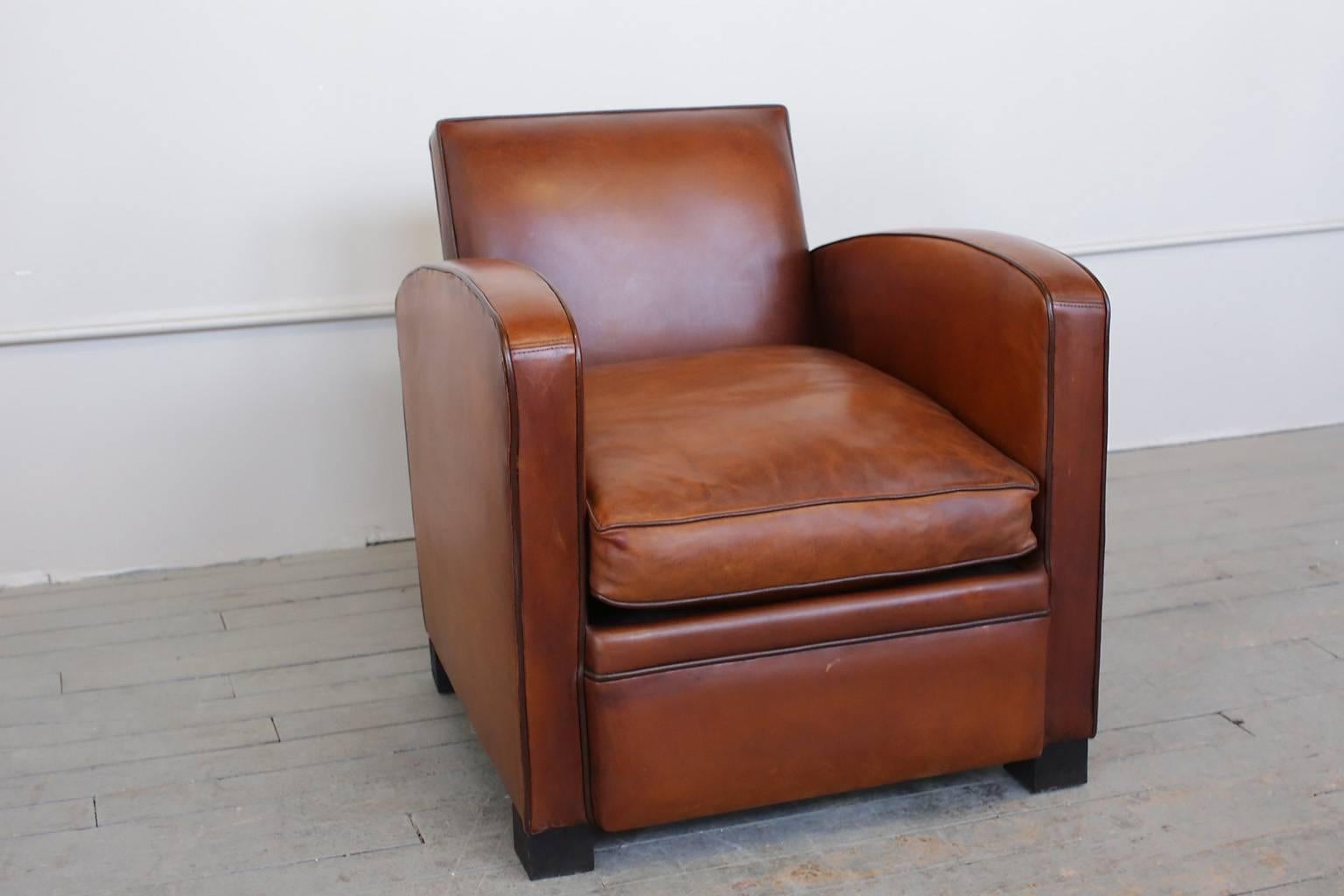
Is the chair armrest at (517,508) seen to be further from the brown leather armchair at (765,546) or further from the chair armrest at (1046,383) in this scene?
the chair armrest at (1046,383)

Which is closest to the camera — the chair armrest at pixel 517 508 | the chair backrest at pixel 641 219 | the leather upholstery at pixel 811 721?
the chair armrest at pixel 517 508

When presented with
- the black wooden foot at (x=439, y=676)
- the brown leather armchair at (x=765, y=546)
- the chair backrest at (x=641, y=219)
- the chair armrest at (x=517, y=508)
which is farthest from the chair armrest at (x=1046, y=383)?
the black wooden foot at (x=439, y=676)

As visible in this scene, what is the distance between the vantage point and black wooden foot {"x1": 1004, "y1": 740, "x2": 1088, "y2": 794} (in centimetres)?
173

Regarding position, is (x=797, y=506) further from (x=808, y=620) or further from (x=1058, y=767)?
(x=1058, y=767)

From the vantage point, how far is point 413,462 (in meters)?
2.03

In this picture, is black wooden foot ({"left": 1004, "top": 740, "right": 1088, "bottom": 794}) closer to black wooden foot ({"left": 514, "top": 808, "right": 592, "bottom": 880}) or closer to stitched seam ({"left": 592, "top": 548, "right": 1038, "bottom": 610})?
stitched seam ({"left": 592, "top": 548, "right": 1038, "bottom": 610})

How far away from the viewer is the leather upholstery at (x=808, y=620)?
1.50 metres

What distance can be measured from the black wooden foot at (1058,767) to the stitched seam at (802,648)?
0.66ft

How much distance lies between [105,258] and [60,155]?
0.20m

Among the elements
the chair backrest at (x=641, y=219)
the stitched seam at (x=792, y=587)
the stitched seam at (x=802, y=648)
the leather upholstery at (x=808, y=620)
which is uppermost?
the chair backrest at (x=641, y=219)

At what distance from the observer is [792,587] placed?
1.54 m

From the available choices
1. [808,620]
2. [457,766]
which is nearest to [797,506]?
[808,620]

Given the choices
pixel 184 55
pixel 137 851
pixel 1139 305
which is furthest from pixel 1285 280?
pixel 137 851

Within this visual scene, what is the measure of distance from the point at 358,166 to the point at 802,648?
1.55 metres
